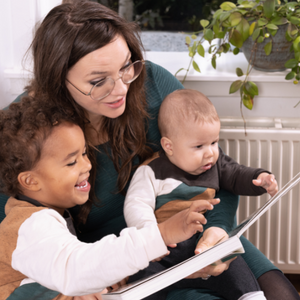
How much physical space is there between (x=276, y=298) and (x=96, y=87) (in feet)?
2.64

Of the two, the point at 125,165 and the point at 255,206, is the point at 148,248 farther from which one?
the point at 255,206

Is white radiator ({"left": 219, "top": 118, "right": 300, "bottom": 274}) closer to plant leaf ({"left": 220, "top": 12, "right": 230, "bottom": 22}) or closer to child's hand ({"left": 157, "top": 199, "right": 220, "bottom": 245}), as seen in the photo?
plant leaf ({"left": 220, "top": 12, "right": 230, "bottom": 22})

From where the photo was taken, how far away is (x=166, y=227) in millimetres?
836

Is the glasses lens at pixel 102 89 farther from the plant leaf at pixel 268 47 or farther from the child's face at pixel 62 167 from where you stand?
the plant leaf at pixel 268 47

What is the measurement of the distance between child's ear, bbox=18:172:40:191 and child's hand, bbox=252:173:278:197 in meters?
0.64

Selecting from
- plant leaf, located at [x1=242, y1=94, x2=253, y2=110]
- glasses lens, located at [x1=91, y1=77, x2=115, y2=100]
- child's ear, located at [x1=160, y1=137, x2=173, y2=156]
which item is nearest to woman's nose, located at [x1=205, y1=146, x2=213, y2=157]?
child's ear, located at [x1=160, y1=137, x2=173, y2=156]

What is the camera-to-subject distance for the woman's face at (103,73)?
3.50 ft

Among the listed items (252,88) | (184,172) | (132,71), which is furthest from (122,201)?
(252,88)

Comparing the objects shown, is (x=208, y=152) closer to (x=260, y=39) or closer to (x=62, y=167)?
(x=62, y=167)

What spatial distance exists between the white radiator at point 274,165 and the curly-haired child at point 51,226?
0.84 metres

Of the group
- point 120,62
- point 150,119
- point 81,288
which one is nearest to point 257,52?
point 150,119

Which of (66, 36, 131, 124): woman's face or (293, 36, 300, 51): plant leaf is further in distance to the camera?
(293, 36, 300, 51): plant leaf

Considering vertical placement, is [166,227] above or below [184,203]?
above

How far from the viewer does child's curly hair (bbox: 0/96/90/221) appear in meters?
0.98
